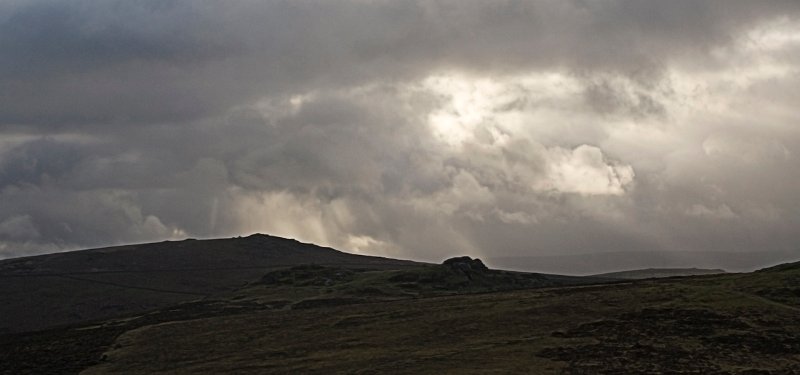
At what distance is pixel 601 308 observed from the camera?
102m

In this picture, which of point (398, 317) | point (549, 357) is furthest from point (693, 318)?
point (398, 317)

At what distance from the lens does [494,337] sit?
91.2m

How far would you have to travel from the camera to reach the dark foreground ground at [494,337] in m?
76.4

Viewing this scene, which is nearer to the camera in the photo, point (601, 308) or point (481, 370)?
point (481, 370)

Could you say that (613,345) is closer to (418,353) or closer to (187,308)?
(418,353)

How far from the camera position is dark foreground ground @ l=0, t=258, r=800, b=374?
7644 cm

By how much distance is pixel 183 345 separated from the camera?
106 metres

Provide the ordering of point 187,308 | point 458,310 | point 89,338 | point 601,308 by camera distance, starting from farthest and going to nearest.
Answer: point 187,308, point 89,338, point 458,310, point 601,308

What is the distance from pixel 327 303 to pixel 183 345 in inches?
2468

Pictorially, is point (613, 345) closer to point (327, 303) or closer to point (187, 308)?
point (327, 303)

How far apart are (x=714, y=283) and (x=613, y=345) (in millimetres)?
39162

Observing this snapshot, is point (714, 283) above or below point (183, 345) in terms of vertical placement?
above

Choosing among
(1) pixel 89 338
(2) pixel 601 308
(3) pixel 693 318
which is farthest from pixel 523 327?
(1) pixel 89 338

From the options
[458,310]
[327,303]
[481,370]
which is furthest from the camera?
[327,303]
